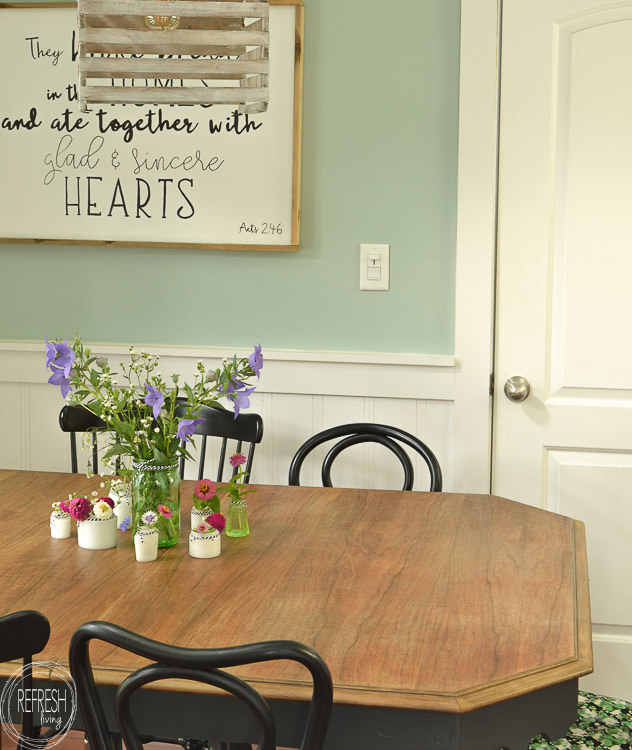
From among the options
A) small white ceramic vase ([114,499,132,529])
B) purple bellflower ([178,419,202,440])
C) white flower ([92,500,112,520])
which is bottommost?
small white ceramic vase ([114,499,132,529])

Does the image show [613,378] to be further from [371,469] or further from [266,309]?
[266,309]

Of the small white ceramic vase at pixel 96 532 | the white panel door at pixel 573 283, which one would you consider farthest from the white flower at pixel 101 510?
the white panel door at pixel 573 283

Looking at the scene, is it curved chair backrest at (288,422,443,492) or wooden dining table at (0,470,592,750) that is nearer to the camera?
wooden dining table at (0,470,592,750)

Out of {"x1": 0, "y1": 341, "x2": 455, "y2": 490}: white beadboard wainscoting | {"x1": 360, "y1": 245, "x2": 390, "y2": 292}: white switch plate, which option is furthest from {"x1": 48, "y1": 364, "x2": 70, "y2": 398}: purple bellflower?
{"x1": 360, "y1": 245, "x2": 390, "y2": 292}: white switch plate

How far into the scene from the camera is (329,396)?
2.66m

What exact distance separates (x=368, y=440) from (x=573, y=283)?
78 centimetres

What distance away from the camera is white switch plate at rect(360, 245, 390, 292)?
2.63 metres

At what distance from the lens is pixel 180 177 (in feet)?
8.75

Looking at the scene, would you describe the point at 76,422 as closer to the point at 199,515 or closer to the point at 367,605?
the point at 199,515

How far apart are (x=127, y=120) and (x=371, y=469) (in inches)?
51.8

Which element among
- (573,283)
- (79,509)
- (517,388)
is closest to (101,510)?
(79,509)

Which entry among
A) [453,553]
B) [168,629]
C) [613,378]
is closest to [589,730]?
[453,553]

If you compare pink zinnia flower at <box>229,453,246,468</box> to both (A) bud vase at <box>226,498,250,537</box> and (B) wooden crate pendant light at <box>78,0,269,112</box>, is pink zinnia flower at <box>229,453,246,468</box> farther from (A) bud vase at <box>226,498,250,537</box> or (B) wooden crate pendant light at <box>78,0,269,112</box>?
(B) wooden crate pendant light at <box>78,0,269,112</box>

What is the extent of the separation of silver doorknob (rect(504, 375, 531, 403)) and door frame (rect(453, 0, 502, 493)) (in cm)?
6
